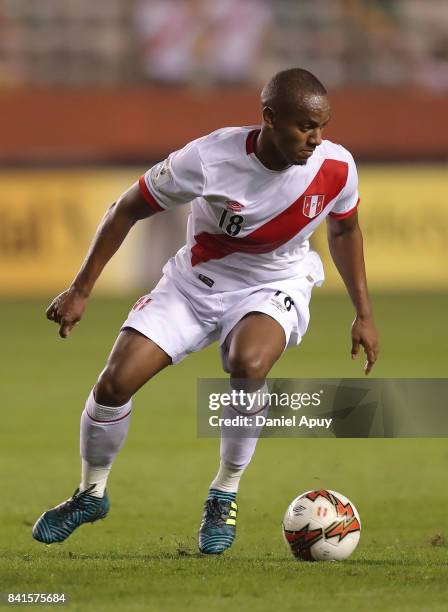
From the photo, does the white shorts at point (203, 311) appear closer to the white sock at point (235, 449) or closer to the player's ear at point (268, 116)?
the white sock at point (235, 449)

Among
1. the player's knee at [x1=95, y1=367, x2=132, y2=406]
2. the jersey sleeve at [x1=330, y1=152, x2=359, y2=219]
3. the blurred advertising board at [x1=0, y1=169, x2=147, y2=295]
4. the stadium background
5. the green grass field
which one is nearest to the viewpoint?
the green grass field

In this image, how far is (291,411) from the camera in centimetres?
566

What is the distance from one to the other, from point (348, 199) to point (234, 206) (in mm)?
559

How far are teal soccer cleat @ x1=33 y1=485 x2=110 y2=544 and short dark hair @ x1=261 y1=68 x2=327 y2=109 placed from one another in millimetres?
1813

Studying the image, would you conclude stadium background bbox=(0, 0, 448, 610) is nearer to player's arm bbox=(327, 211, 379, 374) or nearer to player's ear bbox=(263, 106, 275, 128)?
player's arm bbox=(327, 211, 379, 374)

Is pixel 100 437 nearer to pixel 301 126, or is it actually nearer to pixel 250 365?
pixel 250 365

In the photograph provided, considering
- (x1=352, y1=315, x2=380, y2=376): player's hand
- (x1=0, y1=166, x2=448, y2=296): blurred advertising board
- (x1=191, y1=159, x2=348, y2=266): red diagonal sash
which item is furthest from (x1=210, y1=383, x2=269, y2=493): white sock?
(x1=0, y1=166, x2=448, y2=296): blurred advertising board

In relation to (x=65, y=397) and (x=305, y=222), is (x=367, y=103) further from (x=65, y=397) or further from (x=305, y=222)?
(x=305, y=222)

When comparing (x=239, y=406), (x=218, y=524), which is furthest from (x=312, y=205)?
(x=218, y=524)

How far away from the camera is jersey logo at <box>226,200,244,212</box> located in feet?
17.3

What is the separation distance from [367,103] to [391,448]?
1326cm

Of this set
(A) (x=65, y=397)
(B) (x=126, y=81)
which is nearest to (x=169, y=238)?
(B) (x=126, y=81)

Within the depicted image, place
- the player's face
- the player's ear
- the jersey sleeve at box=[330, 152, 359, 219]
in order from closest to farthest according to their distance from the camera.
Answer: the player's face < the player's ear < the jersey sleeve at box=[330, 152, 359, 219]

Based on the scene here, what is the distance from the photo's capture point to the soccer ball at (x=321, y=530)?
5.06m
